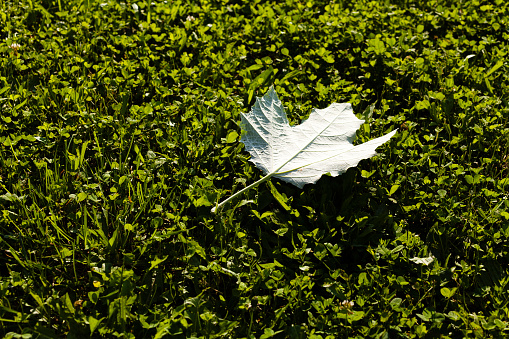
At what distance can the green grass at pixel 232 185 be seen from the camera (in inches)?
82.7

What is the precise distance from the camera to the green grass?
2.10 metres

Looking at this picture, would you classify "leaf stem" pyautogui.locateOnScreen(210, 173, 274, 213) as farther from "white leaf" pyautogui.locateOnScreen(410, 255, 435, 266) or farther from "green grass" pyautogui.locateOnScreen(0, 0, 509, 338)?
"white leaf" pyautogui.locateOnScreen(410, 255, 435, 266)

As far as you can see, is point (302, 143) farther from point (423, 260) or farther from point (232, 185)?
point (423, 260)

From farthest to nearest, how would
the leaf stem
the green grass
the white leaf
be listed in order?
the leaf stem → the white leaf → the green grass

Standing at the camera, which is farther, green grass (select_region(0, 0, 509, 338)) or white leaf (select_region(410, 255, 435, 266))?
white leaf (select_region(410, 255, 435, 266))

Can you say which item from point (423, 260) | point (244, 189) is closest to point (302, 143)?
point (244, 189)

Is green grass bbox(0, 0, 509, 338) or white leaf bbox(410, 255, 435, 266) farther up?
green grass bbox(0, 0, 509, 338)

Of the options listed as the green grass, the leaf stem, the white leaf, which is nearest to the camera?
the green grass

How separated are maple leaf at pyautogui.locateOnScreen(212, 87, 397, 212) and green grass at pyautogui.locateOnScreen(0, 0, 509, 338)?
112 mm

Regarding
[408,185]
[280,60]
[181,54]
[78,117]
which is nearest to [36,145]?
[78,117]

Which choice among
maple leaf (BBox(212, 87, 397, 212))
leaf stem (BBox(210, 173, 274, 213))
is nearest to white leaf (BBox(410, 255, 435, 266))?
maple leaf (BBox(212, 87, 397, 212))

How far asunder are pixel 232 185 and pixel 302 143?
414 millimetres

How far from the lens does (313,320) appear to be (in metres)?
2.06

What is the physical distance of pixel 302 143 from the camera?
2611 millimetres
